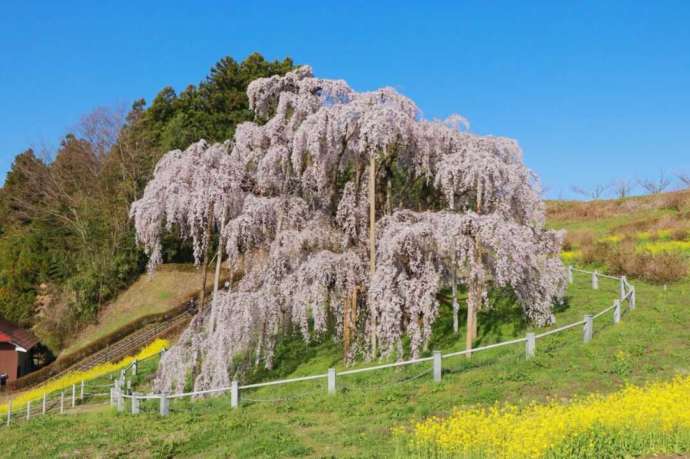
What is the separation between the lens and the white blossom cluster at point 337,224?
58.7 ft

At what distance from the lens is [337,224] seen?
843 inches

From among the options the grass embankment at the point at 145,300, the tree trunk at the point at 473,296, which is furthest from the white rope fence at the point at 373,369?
the grass embankment at the point at 145,300

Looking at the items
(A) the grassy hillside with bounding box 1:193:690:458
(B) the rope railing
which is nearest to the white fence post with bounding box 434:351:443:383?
(B) the rope railing

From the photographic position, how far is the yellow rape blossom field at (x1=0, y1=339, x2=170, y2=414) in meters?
32.7

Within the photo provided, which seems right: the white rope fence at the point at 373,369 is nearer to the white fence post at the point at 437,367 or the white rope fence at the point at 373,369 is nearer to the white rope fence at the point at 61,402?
the white fence post at the point at 437,367

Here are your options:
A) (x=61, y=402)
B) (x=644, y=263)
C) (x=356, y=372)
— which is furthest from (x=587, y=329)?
(x=61, y=402)

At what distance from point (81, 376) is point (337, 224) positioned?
21866 mm

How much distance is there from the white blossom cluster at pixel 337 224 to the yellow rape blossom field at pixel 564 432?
274 inches

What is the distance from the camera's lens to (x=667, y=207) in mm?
52531

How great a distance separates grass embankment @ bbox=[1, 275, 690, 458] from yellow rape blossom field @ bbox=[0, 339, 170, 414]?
13.2 meters

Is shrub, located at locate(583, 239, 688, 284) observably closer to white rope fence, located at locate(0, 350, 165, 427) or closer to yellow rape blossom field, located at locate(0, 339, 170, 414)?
white rope fence, located at locate(0, 350, 165, 427)

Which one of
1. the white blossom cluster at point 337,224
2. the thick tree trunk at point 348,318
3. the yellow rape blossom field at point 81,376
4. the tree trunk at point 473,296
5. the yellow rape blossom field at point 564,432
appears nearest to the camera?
the yellow rape blossom field at point 564,432

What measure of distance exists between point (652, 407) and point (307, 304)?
33.1ft

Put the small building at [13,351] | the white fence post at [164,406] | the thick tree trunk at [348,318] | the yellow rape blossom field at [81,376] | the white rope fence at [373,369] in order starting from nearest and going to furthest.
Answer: the white rope fence at [373,369] → the white fence post at [164,406] → the thick tree trunk at [348,318] → the yellow rape blossom field at [81,376] → the small building at [13,351]
